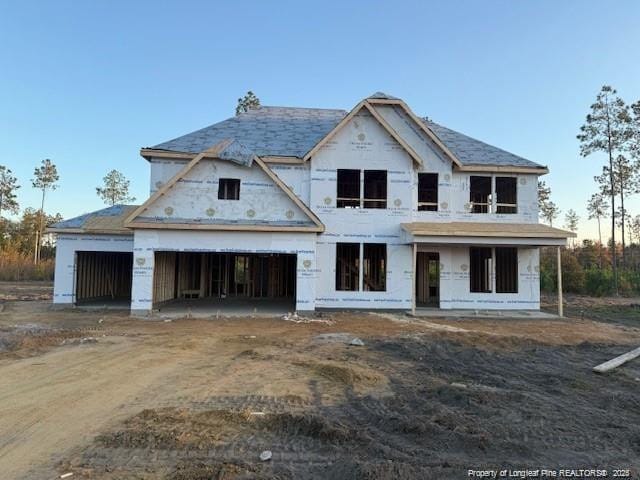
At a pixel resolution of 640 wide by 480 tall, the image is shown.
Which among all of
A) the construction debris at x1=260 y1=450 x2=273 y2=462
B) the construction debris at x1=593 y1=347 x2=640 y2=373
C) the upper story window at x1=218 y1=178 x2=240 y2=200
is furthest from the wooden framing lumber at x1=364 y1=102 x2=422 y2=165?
the construction debris at x1=260 y1=450 x2=273 y2=462

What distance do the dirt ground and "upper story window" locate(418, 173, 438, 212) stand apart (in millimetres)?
8216

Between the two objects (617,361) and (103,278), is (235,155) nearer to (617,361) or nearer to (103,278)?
(103,278)

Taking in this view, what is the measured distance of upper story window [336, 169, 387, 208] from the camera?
60.0ft

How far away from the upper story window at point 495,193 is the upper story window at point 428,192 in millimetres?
1575

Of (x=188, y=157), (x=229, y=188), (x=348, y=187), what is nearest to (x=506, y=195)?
(x=348, y=187)

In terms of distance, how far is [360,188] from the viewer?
59.8 feet

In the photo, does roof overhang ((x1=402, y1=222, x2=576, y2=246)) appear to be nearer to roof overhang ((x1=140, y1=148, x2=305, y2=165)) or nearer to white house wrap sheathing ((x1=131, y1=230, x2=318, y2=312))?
white house wrap sheathing ((x1=131, y1=230, x2=318, y2=312))

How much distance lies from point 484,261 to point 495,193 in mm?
3036

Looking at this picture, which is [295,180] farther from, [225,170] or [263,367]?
[263,367]

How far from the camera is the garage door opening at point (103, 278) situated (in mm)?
18328

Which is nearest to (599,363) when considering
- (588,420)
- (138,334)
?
(588,420)

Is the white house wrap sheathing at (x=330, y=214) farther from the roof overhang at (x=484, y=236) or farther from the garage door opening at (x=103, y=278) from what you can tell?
the garage door opening at (x=103, y=278)

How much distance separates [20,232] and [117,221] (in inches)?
1629

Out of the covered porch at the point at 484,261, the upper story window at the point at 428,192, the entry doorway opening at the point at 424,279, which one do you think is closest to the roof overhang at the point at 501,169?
Result: the upper story window at the point at 428,192
